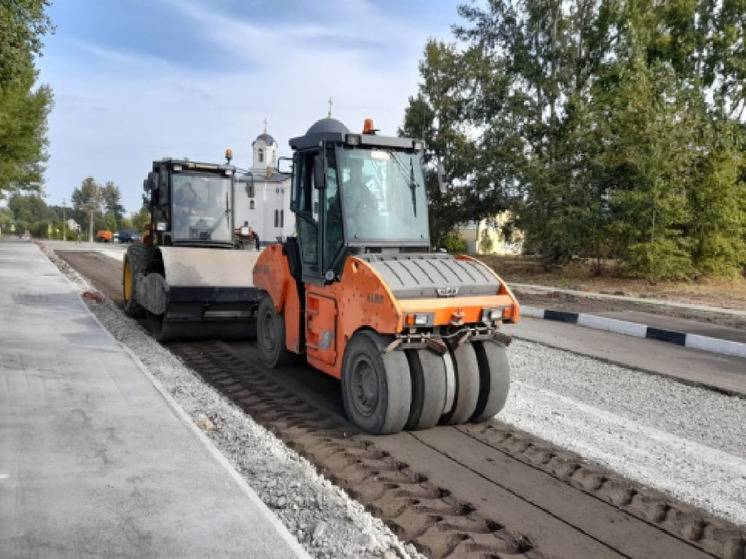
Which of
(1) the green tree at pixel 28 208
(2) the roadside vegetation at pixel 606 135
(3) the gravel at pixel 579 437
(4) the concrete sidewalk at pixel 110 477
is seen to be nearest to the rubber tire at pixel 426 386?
(3) the gravel at pixel 579 437

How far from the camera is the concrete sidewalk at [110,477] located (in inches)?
130

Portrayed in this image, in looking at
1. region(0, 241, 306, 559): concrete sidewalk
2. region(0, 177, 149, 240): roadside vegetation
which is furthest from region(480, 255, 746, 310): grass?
region(0, 177, 149, 240): roadside vegetation

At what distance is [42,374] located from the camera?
21.5 feet

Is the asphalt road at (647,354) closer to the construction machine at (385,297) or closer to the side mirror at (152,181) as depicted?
the construction machine at (385,297)

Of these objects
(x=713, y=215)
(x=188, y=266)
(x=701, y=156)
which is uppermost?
(x=701, y=156)

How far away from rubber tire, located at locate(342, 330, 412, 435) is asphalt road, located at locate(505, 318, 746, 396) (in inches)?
174

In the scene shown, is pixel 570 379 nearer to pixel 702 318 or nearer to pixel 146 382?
pixel 146 382

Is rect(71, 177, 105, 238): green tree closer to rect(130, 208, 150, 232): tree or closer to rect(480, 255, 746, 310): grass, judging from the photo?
rect(130, 208, 150, 232): tree

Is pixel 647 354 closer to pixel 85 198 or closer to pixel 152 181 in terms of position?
pixel 152 181

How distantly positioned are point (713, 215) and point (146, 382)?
18933 millimetres

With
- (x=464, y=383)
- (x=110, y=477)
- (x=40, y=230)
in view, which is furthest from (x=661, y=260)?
(x=40, y=230)

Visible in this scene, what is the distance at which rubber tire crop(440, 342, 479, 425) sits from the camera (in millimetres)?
5660

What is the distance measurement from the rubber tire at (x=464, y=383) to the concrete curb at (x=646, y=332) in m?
6.30

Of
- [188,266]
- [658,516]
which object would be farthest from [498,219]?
[658,516]
